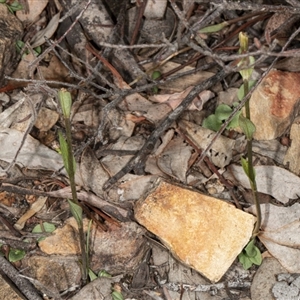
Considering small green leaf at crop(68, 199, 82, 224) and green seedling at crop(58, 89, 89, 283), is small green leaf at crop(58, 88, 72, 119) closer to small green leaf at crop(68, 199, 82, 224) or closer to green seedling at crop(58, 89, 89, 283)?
green seedling at crop(58, 89, 89, 283)

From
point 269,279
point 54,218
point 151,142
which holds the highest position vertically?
point 151,142

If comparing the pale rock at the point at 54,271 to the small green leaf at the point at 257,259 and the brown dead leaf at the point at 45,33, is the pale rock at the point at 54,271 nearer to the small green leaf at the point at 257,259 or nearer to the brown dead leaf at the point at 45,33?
the small green leaf at the point at 257,259

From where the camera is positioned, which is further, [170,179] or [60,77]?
[60,77]

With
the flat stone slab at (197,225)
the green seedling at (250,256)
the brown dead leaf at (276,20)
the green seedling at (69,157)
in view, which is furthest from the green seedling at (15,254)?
the brown dead leaf at (276,20)

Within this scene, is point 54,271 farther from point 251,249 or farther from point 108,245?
point 251,249

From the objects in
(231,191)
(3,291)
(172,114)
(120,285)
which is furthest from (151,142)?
(3,291)

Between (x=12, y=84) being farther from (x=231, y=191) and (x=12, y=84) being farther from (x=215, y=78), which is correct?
(x=231, y=191)
